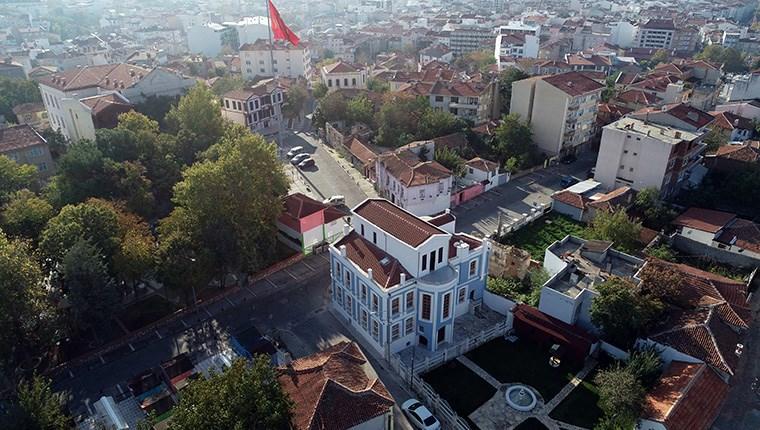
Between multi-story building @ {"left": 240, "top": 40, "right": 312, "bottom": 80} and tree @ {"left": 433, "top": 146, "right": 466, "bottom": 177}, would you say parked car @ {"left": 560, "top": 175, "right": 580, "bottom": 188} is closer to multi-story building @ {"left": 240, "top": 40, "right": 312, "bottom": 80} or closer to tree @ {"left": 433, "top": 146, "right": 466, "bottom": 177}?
tree @ {"left": 433, "top": 146, "right": 466, "bottom": 177}

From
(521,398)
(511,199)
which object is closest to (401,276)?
(521,398)

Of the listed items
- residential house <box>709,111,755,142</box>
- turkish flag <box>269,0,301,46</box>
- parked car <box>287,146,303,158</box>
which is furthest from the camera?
parked car <box>287,146,303,158</box>

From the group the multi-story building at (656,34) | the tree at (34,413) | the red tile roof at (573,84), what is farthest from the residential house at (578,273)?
the multi-story building at (656,34)

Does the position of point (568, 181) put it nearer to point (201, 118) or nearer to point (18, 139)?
point (201, 118)

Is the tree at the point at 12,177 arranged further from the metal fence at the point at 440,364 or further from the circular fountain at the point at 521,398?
the circular fountain at the point at 521,398

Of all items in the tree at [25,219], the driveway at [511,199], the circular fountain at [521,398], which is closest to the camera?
the circular fountain at [521,398]

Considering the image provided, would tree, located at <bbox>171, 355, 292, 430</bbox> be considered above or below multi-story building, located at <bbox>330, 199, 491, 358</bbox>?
above

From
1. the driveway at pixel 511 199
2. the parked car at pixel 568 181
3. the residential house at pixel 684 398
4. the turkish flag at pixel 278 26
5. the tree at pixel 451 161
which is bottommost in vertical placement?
the driveway at pixel 511 199

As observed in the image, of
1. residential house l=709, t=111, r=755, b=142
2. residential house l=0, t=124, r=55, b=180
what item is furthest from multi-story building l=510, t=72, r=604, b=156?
residential house l=0, t=124, r=55, b=180
